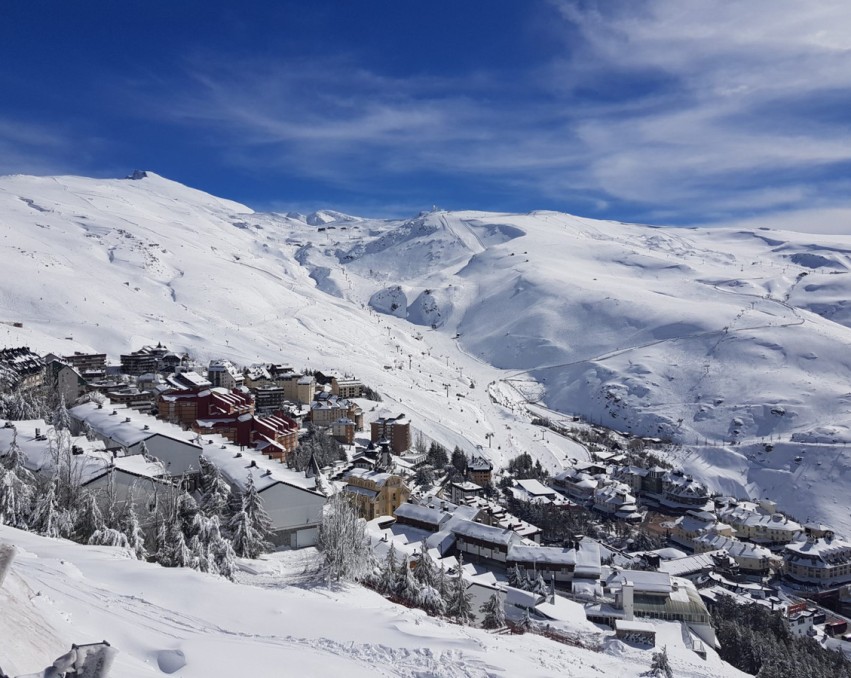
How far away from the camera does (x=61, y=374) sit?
61.5m

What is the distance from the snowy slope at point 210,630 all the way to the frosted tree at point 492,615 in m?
6.34

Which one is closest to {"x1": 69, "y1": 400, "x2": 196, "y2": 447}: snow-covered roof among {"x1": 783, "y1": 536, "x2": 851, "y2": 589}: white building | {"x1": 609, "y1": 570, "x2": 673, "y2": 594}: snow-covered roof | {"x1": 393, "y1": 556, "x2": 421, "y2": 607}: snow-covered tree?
{"x1": 393, "y1": 556, "x2": 421, "y2": 607}: snow-covered tree

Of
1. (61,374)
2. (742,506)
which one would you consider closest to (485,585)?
(61,374)

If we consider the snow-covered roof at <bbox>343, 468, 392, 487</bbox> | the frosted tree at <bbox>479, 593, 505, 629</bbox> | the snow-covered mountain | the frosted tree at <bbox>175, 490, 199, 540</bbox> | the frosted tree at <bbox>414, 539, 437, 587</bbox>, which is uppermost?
the snow-covered mountain

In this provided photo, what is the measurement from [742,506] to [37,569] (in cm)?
8346

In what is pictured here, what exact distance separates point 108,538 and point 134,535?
1.07 meters

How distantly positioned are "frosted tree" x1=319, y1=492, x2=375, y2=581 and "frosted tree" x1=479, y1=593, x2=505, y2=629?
18.4 feet

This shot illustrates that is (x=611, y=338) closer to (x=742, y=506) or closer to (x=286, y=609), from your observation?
(x=742, y=506)

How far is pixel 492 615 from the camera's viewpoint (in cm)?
2803

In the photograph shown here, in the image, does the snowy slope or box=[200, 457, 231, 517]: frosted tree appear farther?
box=[200, 457, 231, 517]: frosted tree

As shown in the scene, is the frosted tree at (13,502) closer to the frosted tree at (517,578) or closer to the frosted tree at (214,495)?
the frosted tree at (214,495)

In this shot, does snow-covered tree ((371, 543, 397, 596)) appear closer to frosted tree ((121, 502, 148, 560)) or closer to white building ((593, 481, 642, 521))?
frosted tree ((121, 502, 148, 560))

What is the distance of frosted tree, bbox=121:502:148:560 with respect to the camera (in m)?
22.5

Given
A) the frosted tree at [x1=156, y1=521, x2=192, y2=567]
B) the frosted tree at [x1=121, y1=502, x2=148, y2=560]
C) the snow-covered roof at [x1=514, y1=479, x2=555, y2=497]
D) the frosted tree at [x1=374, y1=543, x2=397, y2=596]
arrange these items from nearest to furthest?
1. the frosted tree at [x1=156, y1=521, x2=192, y2=567]
2. the frosted tree at [x1=121, y1=502, x2=148, y2=560]
3. the frosted tree at [x1=374, y1=543, x2=397, y2=596]
4. the snow-covered roof at [x1=514, y1=479, x2=555, y2=497]
